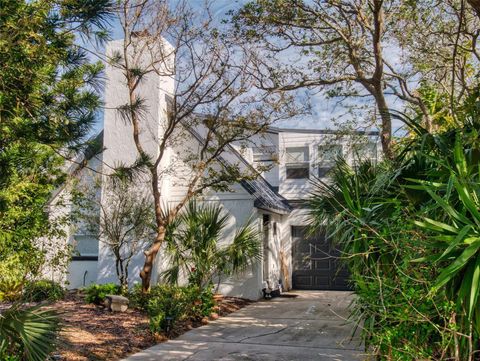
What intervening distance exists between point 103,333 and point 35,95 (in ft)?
15.2

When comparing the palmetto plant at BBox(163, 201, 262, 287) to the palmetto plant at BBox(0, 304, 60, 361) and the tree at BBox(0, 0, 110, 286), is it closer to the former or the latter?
the tree at BBox(0, 0, 110, 286)

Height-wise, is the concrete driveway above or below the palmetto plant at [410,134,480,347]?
below

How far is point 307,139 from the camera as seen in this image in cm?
1812

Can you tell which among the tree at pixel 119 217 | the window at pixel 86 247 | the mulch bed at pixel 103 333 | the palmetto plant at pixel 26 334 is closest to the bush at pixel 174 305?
the mulch bed at pixel 103 333

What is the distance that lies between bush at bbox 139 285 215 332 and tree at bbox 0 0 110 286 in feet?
7.96

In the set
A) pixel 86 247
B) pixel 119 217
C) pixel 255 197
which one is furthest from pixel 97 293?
pixel 255 197

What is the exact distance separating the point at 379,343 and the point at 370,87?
23.8ft

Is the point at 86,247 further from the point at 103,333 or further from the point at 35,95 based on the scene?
the point at 35,95

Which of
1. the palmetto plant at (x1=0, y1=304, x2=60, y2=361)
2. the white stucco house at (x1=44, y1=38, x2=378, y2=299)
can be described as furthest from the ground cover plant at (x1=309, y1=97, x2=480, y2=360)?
the white stucco house at (x1=44, y1=38, x2=378, y2=299)

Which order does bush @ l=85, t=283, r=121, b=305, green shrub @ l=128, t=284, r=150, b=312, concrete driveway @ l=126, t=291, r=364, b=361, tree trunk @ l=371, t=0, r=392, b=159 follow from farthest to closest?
bush @ l=85, t=283, r=121, b=305, green shrub @ l=128, t=284, r=150, b=312, tree trunk @ l=371, t=0, r=392, b=159, concrete driveway @ l=126, t=291, r=364, b=361

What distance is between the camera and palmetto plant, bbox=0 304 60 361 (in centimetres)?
491

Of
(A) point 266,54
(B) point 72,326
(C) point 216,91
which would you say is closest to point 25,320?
(B) point 72,326

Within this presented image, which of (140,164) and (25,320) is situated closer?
(25,320)

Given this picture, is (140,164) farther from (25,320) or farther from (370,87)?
(370,87)
